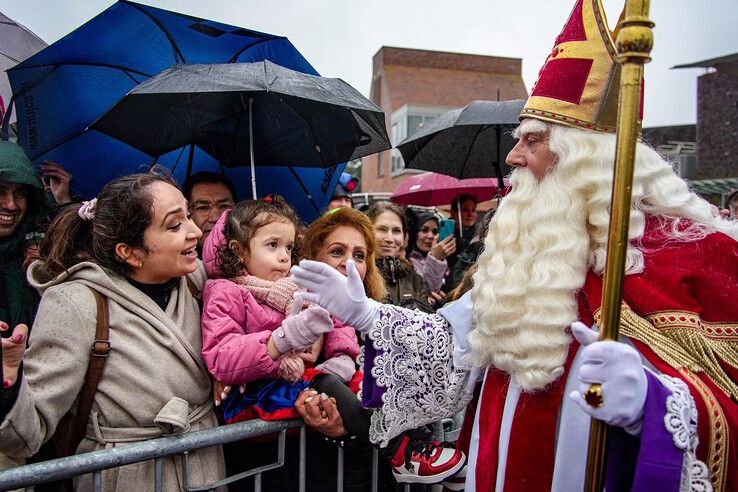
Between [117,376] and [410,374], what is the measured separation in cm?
96

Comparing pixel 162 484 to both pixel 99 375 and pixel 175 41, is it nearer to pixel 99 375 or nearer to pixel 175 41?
pixel 99 375

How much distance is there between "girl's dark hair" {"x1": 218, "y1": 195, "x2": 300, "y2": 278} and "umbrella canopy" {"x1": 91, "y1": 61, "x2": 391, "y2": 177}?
1.69 feet

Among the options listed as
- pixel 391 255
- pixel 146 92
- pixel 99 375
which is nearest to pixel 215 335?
pixel 99 375

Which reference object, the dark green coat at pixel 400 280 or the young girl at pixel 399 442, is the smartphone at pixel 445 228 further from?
the young girl at pixel 399 442

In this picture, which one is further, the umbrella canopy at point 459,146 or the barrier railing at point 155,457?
the umbrella canopy at point 459,146

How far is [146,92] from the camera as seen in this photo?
2727 mm

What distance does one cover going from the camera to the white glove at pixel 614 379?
1393mm

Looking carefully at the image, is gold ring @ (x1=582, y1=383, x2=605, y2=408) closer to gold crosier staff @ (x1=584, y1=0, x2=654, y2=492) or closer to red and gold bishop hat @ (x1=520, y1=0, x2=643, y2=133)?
gold crosier staff @ (x1=584, y1=0, x2=654, y2=492)

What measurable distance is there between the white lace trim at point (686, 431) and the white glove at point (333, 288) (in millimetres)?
900

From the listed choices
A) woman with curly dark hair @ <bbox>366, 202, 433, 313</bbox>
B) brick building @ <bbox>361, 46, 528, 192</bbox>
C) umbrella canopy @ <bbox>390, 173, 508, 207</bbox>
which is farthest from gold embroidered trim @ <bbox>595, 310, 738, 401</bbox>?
brick building @ <bbox>361, 46, 528, 192</bbox>

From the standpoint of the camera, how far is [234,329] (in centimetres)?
229

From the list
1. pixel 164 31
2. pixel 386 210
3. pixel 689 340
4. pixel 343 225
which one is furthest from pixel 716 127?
pixel 689 340

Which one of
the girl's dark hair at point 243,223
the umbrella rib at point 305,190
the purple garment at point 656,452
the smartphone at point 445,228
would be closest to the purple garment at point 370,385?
the girl's dark hair at point 243,223

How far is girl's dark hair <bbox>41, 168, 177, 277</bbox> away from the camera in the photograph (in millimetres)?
2209
